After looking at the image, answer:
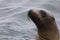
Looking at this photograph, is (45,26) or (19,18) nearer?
(45,26)

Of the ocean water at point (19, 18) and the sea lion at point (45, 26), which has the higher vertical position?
the ocean water at point (19, 18)

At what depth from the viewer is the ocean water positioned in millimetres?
7235

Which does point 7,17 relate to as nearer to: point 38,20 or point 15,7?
point 15,7

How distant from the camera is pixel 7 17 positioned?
8.30m

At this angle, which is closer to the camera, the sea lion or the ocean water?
the sea lion

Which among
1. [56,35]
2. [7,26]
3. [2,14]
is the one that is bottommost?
[56,35]

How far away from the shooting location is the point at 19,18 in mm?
8289

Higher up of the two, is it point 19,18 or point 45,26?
point 19,18

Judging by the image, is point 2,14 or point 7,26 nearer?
point 7,26

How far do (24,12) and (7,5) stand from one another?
0.88 meters

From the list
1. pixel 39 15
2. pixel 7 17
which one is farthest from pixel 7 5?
pixel 39 15

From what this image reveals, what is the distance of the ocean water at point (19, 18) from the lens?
7.24 metres

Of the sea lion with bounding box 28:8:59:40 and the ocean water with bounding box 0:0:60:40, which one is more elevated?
the ocean water with bounding box 0:0:60:40

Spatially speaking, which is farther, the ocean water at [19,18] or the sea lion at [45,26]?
the ocean water at [19,18]
